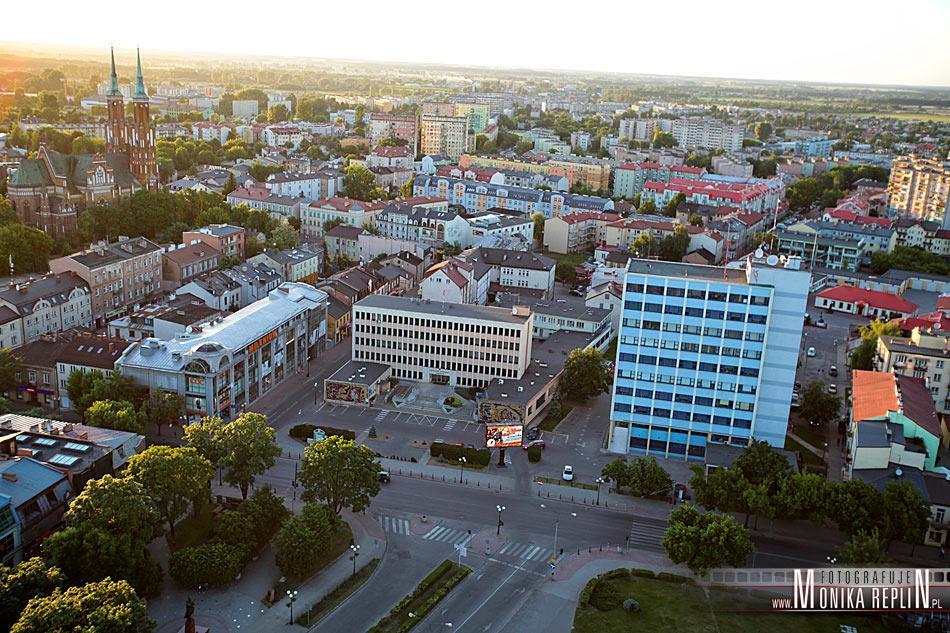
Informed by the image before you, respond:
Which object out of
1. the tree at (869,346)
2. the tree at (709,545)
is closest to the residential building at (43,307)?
the tree at (709,545)

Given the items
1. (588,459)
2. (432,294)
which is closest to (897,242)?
(432,294)

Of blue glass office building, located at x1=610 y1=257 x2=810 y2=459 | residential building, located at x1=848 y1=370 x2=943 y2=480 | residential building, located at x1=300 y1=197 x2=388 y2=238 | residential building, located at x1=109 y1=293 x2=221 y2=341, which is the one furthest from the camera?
residential building, located at x1=300 y1=197 x2=388 y2=238

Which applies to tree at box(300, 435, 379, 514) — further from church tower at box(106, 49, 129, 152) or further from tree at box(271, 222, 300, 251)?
church tower at box(106, 49, 129, 152)

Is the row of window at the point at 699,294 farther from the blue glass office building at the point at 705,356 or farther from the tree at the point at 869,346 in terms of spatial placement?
the tree at the point at 869,346

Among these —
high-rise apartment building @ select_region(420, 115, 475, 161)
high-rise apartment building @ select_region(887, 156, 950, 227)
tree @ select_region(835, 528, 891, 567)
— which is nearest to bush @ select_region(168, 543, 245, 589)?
tree @ select_region(835, 528, 891, 567)

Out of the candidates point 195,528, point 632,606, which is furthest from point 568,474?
point 195,528

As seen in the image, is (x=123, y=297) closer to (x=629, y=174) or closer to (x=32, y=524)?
(x=32, y=524)

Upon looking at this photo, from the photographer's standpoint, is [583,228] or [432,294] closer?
[432,294]
